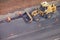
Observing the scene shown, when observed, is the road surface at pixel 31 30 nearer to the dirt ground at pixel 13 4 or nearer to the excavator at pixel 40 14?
the excavator at pixel 40 14

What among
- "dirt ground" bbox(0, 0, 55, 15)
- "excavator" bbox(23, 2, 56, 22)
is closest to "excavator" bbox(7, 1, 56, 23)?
"excavator" bbox(23, 2, 56, 22)

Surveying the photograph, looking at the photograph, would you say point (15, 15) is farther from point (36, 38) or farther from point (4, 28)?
point (36, 38)

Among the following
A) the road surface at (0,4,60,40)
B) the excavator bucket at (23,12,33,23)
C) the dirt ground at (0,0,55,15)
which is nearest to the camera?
the road surface at (0,4,60,40)

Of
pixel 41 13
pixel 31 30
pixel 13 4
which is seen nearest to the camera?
pixel 31 30

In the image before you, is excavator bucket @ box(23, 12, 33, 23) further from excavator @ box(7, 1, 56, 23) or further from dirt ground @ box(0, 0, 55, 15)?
dirt ground @ box(0, 0, 55, 15)

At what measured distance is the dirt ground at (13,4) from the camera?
10.8 feet

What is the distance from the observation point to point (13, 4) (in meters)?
3.38

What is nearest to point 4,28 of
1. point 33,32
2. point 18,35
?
point 18,35

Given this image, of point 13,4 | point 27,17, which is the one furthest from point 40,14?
point 13,4

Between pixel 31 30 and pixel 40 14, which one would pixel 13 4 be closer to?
pixel 40 14

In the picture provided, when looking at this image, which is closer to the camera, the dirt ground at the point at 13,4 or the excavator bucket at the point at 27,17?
the excavator bucket at the point at 27,17

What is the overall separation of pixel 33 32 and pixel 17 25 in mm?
353

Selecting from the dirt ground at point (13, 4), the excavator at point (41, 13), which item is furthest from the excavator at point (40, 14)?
the dirt ground at point (13, 4)

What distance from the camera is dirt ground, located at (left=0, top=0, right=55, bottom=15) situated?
10.8 feet
